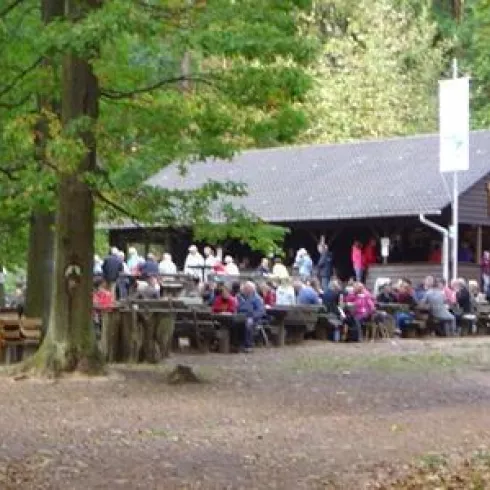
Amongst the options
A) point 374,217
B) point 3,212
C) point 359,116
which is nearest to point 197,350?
point 3,212

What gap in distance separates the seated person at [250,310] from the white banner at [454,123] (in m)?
10.8

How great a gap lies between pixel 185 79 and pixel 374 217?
22.4 metres

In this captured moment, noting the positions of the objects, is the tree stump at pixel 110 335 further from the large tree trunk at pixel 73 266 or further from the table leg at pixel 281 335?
the table leg at pixel 281 335

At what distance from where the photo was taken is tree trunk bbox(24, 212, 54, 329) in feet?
A: 77.2

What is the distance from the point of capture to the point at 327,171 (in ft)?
156

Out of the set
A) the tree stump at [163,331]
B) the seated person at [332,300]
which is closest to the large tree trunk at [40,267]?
the tree stump at [163,331]

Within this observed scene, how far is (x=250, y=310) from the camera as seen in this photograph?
91.8 ft

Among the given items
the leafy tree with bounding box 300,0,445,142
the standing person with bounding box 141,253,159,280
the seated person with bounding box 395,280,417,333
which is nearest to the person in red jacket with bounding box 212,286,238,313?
the standing person with bounding box 141,253,159,280

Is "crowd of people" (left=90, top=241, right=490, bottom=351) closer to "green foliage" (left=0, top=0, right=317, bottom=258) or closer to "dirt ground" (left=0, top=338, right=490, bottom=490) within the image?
"dirt ground" (left=0, top=338, right=490, bottom=490)

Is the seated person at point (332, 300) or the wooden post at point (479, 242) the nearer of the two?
the seated person at point (332, 300)

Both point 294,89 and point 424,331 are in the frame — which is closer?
point 294,89

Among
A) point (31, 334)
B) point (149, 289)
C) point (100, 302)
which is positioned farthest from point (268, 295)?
point (31, 334)

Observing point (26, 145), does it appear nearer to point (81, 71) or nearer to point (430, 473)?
point (81, 71)

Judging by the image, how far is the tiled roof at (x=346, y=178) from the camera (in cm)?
4219
